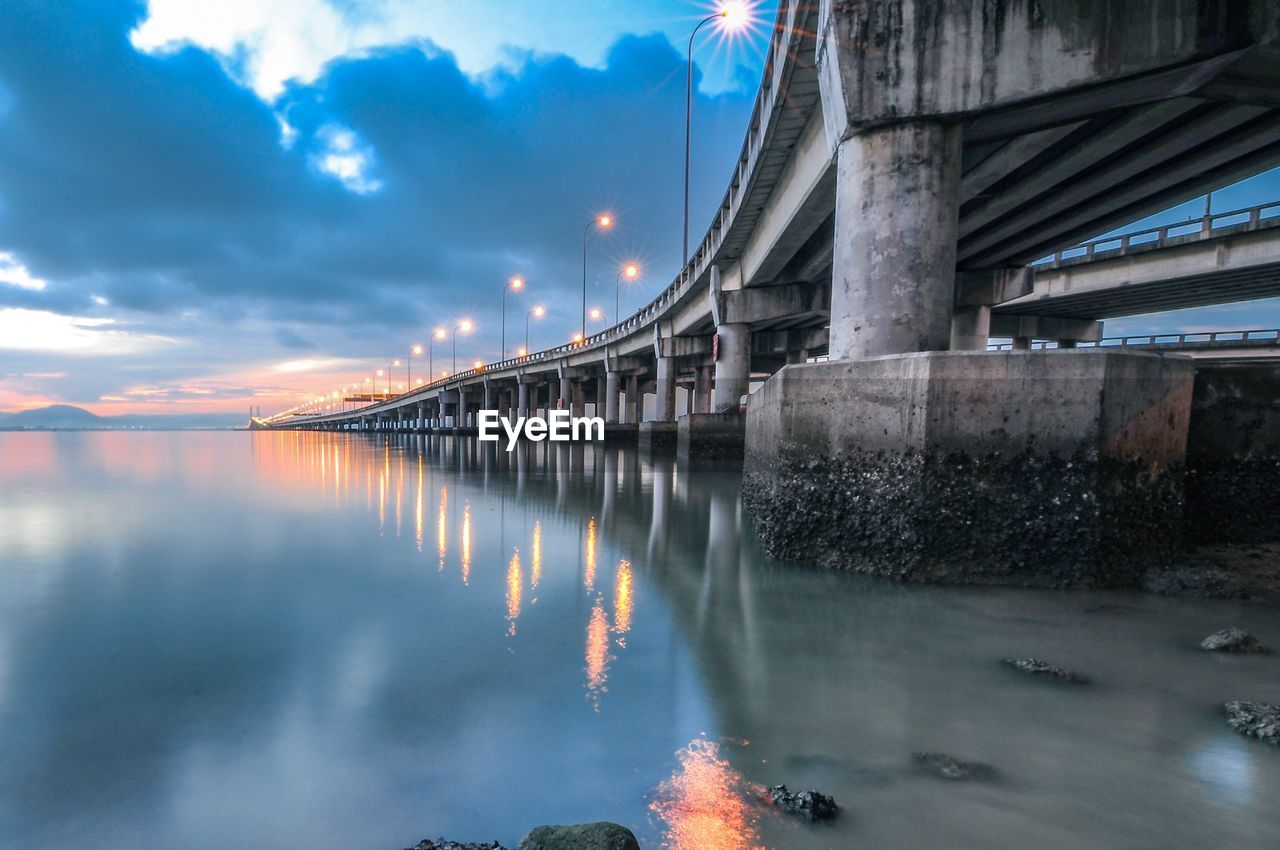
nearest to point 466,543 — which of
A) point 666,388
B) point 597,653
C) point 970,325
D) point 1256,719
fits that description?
point 597,653

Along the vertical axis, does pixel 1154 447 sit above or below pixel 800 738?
above

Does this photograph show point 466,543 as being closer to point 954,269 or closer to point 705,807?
point 705,807

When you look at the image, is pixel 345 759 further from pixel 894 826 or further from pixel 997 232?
pixel 997 232

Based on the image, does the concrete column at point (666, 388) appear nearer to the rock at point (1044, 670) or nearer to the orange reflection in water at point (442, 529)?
the orange reflection in water at point (442, 529)

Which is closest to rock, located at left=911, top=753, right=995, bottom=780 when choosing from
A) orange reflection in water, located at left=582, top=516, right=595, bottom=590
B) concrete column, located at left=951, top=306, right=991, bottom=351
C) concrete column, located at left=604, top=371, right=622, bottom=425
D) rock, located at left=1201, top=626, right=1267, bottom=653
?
rock, located at left=1201, top=626, right=1267, bottom=653

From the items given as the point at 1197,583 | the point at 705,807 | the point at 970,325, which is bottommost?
the point at 705,807

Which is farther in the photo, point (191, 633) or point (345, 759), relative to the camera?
point (191, 633)

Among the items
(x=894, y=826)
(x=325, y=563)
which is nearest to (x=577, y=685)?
(x=894, y=826)

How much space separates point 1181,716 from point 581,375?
62.9 metres

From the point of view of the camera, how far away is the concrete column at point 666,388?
138 ft

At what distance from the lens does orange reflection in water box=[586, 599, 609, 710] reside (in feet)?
14.8

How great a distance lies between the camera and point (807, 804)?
3002mm

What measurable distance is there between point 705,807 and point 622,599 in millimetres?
4010

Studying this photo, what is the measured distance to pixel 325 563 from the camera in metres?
8.95
